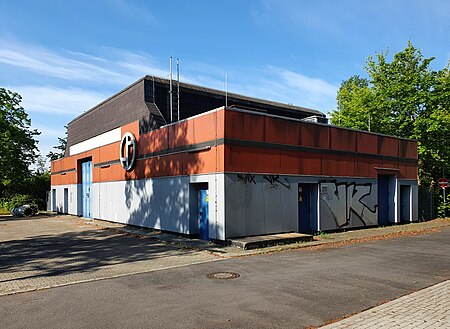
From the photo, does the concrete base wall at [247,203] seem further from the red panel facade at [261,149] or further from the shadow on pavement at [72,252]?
the shadow on pavement at [72,252]

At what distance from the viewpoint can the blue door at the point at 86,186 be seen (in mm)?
31641

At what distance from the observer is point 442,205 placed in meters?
28.6

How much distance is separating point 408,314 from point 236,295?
320 centimetres

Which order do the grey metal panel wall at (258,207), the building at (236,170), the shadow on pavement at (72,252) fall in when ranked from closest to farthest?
the shadow on pavement at (72,252)
the grey metal panel wall at (258,207)
the building at (236,170)

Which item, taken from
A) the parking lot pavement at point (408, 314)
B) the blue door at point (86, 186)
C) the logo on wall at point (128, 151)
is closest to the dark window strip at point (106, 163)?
the logo on wall at point (128, 151)

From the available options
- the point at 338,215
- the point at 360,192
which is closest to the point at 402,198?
the point at 360,192

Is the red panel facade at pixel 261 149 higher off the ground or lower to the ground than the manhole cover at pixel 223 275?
higher

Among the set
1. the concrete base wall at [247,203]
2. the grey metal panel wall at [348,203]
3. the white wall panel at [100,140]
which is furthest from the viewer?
the white wall panel at [100,140]

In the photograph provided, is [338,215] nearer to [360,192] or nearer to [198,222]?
[360,192]

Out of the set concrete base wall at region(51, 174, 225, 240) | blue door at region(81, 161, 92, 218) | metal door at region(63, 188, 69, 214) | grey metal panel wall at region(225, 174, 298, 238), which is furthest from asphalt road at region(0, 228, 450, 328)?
metal door at region(63, 188, 69, 214)

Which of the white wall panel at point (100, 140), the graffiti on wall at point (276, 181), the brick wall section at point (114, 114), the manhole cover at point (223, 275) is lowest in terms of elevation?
the manhole cover at point (223, 275)

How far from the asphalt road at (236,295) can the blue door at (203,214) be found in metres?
4.77

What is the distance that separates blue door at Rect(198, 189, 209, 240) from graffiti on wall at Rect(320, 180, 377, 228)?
6.00 metres

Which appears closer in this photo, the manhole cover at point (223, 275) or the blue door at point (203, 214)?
the manhole cover at point (223, 275)
